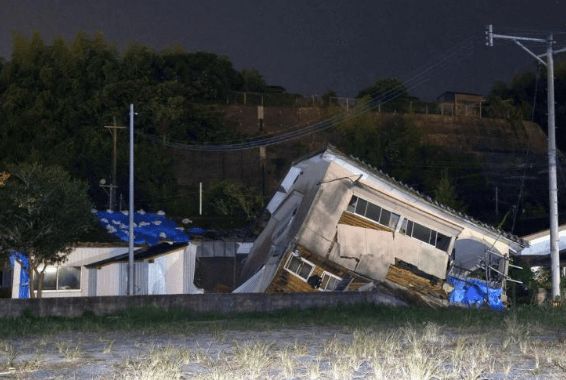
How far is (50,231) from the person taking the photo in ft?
91.7

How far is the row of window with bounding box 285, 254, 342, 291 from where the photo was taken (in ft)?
90.5

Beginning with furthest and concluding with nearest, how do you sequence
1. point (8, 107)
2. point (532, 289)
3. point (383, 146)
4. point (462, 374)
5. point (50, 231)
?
point (383, 146), point (8, 107), point (532, 289), point (50, 231), point (462, 374)

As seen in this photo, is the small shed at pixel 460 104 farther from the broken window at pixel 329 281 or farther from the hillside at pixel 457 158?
the broken window at pixel 329 281

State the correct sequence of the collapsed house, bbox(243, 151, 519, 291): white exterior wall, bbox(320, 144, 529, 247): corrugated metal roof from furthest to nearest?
1. bbox(320, 144, 529, 247): corrugated metal roof
2. bbox(243, 151, 519, 291): white exterior wall
3. the collapsed house

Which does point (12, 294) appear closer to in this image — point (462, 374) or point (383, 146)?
point (462, 374)

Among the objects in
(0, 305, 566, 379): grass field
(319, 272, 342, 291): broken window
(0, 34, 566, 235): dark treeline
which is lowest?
(319, 272, 342, 291): broken window

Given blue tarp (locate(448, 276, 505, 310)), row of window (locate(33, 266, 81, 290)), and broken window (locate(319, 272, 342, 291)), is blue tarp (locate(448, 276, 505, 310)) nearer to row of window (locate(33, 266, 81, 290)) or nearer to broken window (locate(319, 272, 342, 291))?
broken window (locate(319, 272, 342, 291))

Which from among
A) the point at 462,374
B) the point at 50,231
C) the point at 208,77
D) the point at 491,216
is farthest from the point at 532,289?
the point at 208,77

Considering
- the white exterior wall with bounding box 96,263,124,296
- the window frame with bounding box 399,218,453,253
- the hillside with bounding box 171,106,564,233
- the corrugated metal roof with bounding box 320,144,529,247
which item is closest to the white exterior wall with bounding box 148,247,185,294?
the white exterior wall with bounding box 96,263,124,296

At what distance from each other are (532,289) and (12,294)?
20010 millimetres

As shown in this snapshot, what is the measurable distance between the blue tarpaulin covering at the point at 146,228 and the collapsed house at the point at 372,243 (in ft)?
22.3

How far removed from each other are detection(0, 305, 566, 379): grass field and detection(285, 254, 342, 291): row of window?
28.8 ft

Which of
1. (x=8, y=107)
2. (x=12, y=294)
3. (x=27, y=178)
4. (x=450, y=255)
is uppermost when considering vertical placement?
(x=8, y=107)

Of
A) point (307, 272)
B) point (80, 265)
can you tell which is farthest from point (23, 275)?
point (307, 272)
